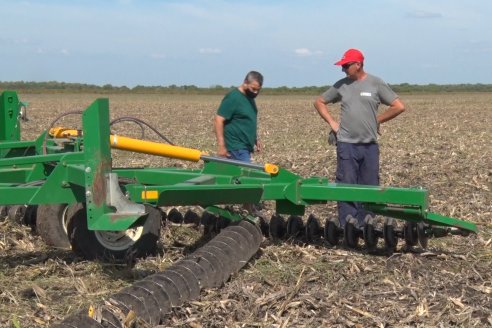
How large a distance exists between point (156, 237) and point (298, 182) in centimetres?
126

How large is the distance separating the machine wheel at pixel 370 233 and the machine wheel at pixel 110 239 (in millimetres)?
1711

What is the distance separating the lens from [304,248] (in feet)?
19.8

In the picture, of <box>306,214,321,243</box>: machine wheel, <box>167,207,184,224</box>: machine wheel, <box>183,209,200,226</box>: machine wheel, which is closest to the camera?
<box>306,214,321,243</box>: machine wheel

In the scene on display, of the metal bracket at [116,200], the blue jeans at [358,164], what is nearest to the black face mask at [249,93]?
the blue jeans at [358,164]

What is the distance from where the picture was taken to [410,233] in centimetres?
585

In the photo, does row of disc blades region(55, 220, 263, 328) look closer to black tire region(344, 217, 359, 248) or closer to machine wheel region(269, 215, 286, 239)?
machine wheel region(269, 215, 286, 239)

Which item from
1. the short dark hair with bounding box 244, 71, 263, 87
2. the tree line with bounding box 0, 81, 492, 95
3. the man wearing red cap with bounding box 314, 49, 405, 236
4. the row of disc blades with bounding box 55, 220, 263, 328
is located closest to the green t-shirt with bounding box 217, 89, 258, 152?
the short dark hair with bounding box 244, 71, 263, 87

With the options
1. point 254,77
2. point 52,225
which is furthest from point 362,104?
point 52,225

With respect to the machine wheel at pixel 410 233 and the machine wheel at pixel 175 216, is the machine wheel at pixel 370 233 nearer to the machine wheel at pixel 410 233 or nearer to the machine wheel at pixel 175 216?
the machine wheel at pixel 410 233

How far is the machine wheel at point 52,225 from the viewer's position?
6.23 m

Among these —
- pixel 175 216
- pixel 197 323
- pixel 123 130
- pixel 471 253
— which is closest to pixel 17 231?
pixel 175 216

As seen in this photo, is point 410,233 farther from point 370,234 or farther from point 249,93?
point 249,93

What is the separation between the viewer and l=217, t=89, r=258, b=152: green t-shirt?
294 inches

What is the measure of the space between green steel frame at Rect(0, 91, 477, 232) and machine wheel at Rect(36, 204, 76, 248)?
345 millimetres
